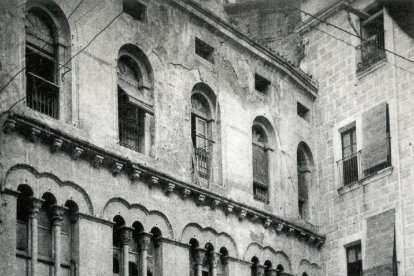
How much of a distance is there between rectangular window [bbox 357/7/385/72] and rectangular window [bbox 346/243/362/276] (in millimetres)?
4679

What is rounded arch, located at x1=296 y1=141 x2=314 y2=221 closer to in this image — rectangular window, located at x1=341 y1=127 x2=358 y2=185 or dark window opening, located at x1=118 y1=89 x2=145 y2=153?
rectangular window, located at x1=341 y1=127 x2=358 y2=185

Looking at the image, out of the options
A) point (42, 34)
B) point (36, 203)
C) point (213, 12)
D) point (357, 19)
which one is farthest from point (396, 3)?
point (36, 203)

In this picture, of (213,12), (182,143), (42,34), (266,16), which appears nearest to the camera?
(42,34)

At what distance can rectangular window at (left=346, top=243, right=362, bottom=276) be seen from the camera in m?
24.8

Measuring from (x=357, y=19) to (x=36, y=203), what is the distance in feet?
39.2

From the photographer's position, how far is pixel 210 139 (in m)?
23.3

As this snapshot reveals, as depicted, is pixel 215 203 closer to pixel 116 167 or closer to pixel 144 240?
pixel 144 240

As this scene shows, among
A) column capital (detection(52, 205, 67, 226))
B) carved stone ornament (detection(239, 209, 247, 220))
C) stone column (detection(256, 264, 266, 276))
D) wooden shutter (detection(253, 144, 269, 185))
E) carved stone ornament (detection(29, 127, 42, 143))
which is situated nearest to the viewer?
carved stone ornament (detection(29, 127, 42, 143))

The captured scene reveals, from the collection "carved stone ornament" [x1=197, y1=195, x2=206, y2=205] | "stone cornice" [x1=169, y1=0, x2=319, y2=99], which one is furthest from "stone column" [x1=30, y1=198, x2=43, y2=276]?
"stone cornice" [x1=169, y1=0, x2=319, y2=99]

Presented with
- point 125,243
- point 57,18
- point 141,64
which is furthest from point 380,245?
point 57,18

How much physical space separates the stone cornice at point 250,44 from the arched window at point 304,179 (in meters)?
1.63

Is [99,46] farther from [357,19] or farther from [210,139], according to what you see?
[357,19]

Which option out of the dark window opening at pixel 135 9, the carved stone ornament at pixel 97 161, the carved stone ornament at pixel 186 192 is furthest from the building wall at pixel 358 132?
the carved stone ornament at pixel 97 161

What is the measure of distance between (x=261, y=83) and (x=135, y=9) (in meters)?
5.05
